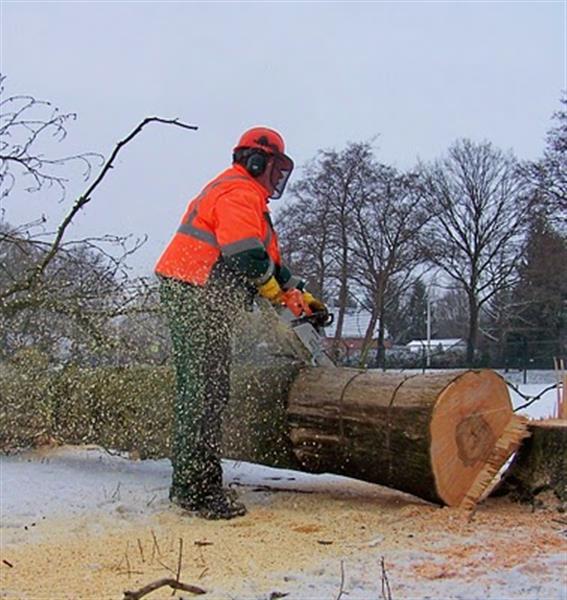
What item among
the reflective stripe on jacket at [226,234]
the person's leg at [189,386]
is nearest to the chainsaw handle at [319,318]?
the reflective stripe on jacket at [226,234]

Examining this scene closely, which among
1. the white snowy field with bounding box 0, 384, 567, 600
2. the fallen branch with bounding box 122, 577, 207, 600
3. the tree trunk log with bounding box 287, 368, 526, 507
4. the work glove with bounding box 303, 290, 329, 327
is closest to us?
the fallen branch with bounding box 122, 577, 207, 600

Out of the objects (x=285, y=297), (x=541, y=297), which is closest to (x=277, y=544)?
(x=285, y=297)

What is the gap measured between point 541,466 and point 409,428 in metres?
0.75

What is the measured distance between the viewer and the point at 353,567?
2684 mm

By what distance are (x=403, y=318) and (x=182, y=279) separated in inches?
1732

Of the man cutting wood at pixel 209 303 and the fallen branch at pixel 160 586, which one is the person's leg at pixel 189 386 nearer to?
the man cutting wood at pixel 209 303

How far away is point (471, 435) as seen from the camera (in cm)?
365

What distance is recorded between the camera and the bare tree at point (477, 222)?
35438 millimetres

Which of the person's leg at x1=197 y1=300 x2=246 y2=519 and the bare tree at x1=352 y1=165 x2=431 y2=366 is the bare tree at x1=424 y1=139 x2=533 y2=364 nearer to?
the bare tree at x1=352 y1=165 x2=431 y2=366

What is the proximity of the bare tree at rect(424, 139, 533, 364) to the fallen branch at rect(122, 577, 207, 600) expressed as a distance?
33393 mm

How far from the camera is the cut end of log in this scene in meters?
3.51

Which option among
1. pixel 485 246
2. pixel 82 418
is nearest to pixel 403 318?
pixel 485 246

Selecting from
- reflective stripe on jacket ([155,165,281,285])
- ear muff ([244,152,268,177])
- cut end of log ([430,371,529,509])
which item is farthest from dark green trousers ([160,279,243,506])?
cut end of log ([430,371,529,509])

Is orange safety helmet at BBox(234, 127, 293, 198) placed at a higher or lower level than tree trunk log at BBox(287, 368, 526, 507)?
higher
